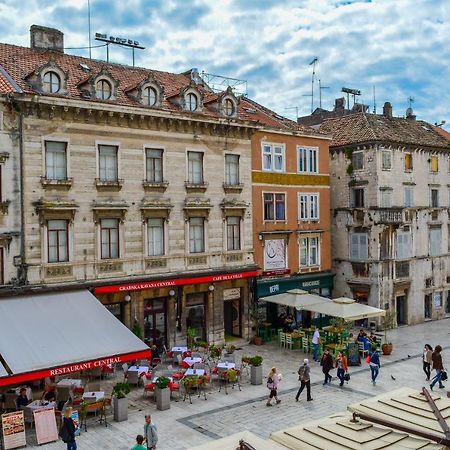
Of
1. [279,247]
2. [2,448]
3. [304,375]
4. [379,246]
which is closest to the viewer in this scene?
[2,448]

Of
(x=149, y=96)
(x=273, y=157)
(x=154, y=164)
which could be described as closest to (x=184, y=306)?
(x=154, y=164)

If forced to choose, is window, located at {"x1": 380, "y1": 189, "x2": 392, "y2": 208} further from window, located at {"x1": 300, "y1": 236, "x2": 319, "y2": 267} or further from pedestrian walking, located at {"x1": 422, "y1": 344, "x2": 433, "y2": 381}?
pedestrian walking, located at {"x1": 422, "y1": 344, "x2": 433, "y2": 381}

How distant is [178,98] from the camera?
2748cm

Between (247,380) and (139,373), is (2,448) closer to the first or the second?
(139,373)

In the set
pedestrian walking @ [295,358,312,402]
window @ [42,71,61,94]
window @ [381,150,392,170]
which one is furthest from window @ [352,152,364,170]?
window @ [42,71,61,94]

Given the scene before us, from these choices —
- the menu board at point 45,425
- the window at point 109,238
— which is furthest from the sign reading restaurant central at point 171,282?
the menu board at point 45,425

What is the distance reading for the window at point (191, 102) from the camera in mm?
27469

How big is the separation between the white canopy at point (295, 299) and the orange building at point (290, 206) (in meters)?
1.00

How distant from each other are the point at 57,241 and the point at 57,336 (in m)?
5.69

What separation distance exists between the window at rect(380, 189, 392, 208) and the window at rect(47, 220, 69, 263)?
2020cm

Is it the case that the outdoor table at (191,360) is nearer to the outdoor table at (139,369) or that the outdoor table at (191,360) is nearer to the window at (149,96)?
the outdoor table at (139,369)

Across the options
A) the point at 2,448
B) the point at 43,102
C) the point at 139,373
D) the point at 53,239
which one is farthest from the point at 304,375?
the point at 43,102

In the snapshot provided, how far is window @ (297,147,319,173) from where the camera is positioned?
32.9 metres

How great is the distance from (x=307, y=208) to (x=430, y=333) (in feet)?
34.9
